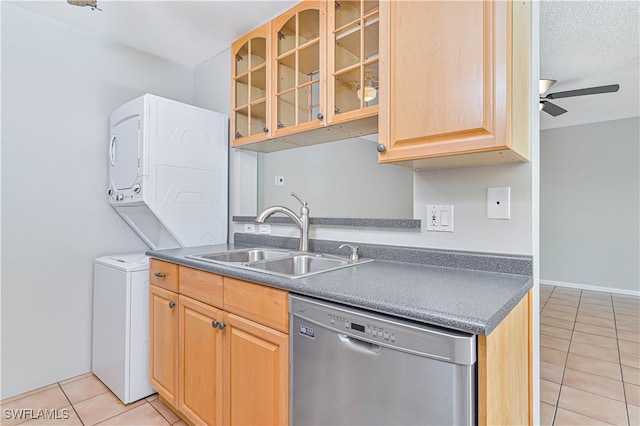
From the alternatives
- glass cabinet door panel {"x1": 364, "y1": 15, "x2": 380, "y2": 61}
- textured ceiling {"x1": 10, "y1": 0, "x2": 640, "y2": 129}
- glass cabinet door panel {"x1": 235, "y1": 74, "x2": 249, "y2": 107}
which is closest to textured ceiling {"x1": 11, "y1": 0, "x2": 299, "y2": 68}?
textured ceiling {"x1": 10, "y1": 0, "x2": 640, "y2": 129}

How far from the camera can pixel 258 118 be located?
7.08 feet

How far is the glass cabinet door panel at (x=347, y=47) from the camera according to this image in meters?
1.60

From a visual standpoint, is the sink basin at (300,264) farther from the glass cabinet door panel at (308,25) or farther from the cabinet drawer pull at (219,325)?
the glass cabinet door panel at (308,25)

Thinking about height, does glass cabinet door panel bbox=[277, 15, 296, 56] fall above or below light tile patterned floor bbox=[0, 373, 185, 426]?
above

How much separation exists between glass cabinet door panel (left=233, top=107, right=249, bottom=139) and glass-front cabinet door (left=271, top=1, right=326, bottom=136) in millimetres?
313

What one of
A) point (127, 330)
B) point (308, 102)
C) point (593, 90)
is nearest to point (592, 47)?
point (593, 90)

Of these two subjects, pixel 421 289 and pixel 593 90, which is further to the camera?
pixel 593 90

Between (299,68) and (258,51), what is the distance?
17.8 inches

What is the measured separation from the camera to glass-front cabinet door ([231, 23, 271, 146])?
206 cm

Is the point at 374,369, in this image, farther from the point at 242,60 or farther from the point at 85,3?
the point at 85,3

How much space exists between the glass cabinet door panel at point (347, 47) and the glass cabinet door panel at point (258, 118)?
61cm

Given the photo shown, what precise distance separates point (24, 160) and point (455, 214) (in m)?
2.50

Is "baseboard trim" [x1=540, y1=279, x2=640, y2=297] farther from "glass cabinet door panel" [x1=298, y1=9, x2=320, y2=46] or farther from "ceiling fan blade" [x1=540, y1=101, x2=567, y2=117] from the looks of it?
"glass cabinet door panel" [x1=298, y1=9, x2=320, y2=46]

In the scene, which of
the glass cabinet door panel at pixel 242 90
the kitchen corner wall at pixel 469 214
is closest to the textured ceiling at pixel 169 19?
the glass cabinet door panel at pixel 242 90
